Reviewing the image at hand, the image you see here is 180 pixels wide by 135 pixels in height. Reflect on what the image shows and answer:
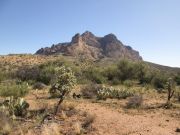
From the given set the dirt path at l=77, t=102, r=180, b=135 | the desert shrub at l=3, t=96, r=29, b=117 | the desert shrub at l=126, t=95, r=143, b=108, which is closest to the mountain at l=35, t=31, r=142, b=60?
the desert shrub at l=126, t=95, r=143, b=108

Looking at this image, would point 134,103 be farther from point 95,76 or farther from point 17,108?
point 95,76

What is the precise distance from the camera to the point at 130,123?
45.2 ft

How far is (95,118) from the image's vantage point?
1415 centimetres

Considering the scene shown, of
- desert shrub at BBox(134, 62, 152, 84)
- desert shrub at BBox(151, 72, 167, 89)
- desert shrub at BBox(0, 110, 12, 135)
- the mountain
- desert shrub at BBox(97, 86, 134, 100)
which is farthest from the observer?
the mountain

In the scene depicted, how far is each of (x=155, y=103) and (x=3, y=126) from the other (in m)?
10.7

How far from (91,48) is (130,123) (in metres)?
103

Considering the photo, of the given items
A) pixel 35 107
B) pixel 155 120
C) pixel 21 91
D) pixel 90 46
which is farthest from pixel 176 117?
pixel 90 46

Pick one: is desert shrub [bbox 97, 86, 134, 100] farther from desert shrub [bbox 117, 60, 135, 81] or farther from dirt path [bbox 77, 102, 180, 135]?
desert shrub [bbox 117, 60, 135, 81]

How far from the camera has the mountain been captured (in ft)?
344

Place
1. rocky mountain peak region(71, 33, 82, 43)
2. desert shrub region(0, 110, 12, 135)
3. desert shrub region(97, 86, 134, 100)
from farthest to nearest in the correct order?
rocky mountain peak region(71, 33, 82, 43) → desert shrub region(97, 86, 134, 100) → desert shrub region(0, 110, 12, 135)

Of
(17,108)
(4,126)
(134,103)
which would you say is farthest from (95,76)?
(4,126)

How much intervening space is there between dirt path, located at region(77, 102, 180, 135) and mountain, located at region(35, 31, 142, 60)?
82677mm

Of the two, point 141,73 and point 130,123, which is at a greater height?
point 141,73

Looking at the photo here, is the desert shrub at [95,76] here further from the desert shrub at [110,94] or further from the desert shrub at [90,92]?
the desert shrub at [110,94]
